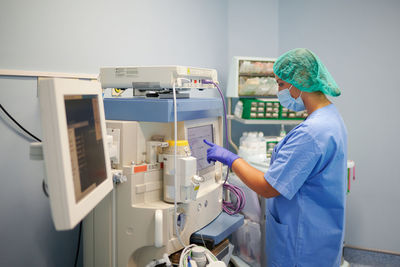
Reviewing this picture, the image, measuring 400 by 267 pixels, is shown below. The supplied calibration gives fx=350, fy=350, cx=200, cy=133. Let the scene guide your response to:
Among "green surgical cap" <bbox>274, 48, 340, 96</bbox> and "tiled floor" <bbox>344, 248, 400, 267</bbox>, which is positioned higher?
"green surgical cap" <bbox>274, 48, 340, 96</bbox>

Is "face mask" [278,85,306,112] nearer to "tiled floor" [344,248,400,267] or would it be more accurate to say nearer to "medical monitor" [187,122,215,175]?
"medical monitor" [187,122,215,175]

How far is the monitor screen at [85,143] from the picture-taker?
0.77 meters

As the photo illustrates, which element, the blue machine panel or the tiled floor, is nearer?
the blue machine panel

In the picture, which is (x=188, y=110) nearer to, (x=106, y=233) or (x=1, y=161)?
(x=106, y=233)

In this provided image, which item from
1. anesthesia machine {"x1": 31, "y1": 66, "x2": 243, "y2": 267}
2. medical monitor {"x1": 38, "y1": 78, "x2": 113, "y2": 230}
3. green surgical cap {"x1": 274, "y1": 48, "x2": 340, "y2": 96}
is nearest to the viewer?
medical monitor {"x1": 38, "y1": 78, "x2": 113, "y2": 230}

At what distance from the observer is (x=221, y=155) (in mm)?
1505

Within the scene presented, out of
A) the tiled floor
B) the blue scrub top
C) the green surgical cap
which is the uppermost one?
the green surgical cap

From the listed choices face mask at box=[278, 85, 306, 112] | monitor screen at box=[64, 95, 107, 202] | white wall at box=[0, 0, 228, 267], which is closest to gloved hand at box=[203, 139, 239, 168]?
face mask at box=[278, 85, 306, 112]

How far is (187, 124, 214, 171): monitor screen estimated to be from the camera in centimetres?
153

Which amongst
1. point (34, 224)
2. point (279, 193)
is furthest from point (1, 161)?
point (279, 193)

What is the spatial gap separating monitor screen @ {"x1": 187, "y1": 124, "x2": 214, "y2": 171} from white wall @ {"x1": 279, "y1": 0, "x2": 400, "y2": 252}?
1.74 meters

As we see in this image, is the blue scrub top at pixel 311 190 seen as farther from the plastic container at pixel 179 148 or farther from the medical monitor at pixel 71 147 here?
the medical monitor at pixel 71 147

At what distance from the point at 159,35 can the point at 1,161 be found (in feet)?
4.34

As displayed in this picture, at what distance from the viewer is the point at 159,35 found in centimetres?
237
